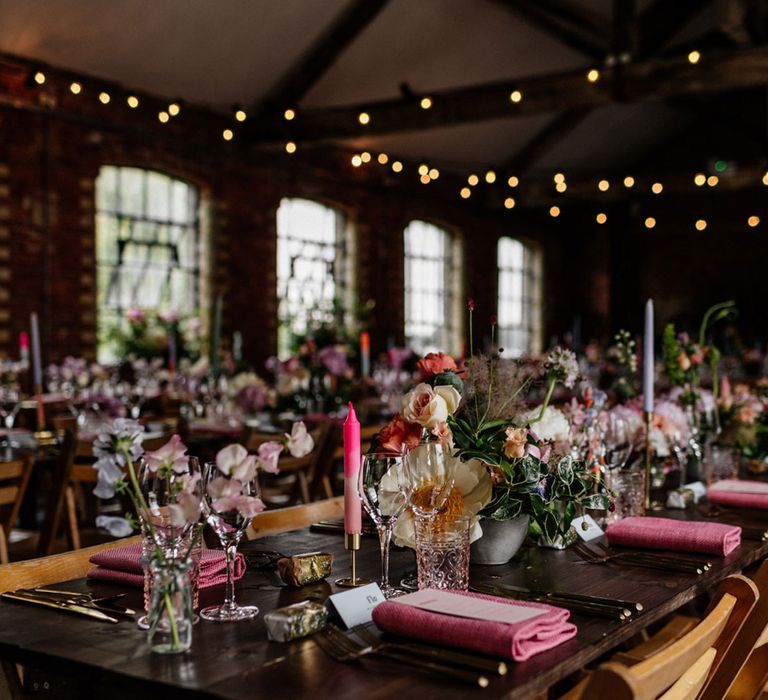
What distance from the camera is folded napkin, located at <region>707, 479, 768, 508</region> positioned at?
9.43ft

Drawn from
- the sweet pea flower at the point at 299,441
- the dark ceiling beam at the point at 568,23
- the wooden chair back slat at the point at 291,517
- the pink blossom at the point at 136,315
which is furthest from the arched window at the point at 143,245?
the sweet pea flower at the point at 299,441

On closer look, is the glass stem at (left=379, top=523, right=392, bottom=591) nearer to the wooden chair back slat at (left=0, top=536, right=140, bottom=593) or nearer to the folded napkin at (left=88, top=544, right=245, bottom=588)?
the folded napkin at (left=88, top=544, right=245, bottom=588)

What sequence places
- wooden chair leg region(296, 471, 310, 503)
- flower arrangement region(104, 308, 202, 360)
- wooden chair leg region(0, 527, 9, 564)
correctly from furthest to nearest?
flower arrangement region(104, 308, 202, 360), wooden chair leg region(296, 471, 310, 503), wooden chair leg region(0, 527, 9, 564)

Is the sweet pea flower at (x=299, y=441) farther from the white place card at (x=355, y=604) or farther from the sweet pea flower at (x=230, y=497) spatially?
the white place card at (x=355, y=604)

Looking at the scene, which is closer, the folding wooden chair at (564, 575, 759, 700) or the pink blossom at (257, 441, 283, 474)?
the folding wooden chair at (564, 575, 759, 700)

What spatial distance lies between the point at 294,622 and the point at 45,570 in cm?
72

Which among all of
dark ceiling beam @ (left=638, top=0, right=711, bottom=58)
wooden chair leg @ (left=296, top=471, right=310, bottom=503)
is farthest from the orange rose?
dark ceiling beam @ (left=638, top=0, right=711, bottom=58)

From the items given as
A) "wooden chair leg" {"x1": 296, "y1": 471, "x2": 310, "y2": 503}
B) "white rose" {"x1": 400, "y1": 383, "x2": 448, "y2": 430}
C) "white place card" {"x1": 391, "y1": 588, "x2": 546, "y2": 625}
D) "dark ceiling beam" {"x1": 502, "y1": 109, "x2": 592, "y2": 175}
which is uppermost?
"dark ceiling beam" {"x1": 502, "y1": 109, "x2": 592, "y2": 175}

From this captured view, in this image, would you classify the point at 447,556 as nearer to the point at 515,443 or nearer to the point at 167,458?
the point at 515,443

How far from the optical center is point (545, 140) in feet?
44.4

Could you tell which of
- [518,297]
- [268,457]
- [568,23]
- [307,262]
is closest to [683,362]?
[268,457]

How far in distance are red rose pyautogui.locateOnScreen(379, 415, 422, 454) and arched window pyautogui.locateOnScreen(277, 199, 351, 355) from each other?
8606 mm

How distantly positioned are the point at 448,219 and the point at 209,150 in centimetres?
437

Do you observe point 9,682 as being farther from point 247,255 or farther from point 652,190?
point 652,190
